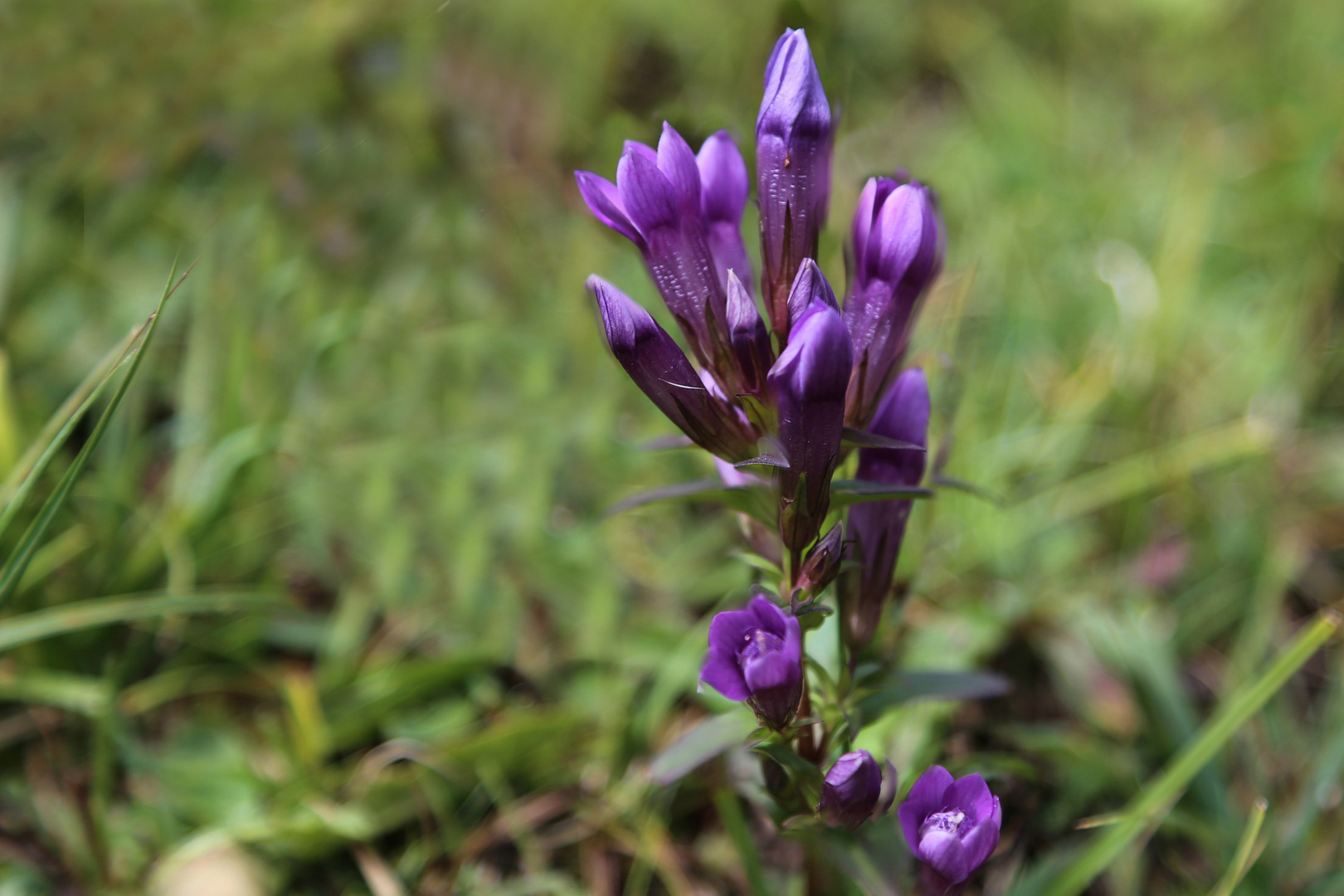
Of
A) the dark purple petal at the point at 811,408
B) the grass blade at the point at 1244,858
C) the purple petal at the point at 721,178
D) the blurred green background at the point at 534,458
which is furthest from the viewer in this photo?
the blurred green background at the point at 534,458

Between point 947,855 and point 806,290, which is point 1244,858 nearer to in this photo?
point 947,855

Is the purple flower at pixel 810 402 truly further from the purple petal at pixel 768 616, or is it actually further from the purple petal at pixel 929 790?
the purple petal at pixel 929 790

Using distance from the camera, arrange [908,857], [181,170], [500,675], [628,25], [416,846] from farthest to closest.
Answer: [628,25] < [181,170] < [500,675] < [416,846] < [908,857]

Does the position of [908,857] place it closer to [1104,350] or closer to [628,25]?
[1104,350]

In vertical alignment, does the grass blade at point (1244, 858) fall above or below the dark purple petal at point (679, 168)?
below

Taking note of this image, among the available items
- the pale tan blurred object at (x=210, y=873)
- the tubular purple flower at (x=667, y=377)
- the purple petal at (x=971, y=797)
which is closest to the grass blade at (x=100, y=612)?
the pale tan blurred object at (x=210, y=873)

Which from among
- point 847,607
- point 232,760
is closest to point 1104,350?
point 847,607

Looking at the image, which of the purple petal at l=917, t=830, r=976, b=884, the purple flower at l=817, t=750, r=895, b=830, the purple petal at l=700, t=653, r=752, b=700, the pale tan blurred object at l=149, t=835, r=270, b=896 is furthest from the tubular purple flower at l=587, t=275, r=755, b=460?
the pale tan blurred object at l=149, t=835, r=270, b=896
